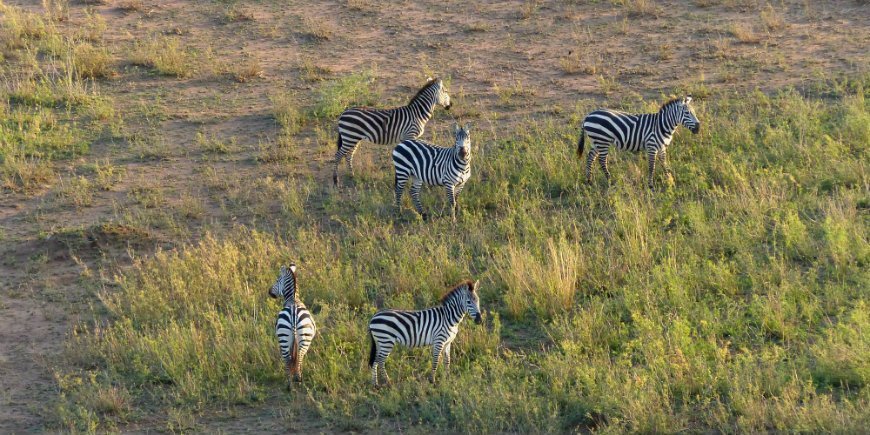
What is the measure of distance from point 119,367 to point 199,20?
462 inches

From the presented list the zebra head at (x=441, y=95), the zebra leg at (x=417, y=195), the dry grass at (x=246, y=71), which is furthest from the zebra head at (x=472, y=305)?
the dry grass at (x=246, y=71)

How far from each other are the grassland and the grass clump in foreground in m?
0.03

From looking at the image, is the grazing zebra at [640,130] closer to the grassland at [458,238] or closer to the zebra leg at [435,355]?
the grassland at [458,238]

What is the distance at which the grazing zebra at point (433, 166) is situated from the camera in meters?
12.5

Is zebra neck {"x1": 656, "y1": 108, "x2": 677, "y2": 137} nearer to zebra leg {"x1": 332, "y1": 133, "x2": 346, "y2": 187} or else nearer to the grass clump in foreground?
the grass clump in foreground

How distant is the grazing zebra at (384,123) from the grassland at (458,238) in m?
0.40

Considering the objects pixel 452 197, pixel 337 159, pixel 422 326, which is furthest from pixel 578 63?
pixel 422 326

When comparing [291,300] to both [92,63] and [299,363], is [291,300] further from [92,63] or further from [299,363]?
[92,63]

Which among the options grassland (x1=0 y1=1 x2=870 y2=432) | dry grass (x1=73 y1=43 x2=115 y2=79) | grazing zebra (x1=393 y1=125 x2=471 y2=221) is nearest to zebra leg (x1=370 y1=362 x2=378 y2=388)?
grassland (x1=0 y1=1 x2=870 y2=432)

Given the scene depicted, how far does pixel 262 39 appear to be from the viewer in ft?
63.9

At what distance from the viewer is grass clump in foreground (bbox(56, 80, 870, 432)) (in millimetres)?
8594

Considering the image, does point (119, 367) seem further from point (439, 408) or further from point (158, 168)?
point (158, 168)

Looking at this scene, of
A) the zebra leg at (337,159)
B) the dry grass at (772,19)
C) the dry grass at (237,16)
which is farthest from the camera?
the dry grass at (237,16)

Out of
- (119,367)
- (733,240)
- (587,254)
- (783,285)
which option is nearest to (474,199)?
(587,254)
